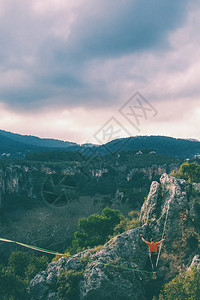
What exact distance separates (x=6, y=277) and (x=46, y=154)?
125732 millimetres

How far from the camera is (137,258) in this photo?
88.8ft

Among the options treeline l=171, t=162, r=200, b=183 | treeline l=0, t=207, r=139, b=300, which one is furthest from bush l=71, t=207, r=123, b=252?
treeline l=171, t=162, r=200, b=183

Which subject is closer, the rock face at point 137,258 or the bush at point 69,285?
the rock face at point 137,258

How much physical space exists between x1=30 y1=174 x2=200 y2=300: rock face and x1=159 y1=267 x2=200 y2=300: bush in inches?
120

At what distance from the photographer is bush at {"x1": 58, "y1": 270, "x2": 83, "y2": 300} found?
82.2 ft

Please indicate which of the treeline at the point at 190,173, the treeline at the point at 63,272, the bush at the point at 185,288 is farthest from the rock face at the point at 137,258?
the treeline at the point at 190,173

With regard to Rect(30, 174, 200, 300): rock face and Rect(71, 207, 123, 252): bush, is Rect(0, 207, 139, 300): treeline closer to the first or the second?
Rect(71, 207, 123, 252): bush

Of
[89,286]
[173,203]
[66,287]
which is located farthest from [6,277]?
[173,203]

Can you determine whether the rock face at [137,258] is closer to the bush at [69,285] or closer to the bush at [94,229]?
the bush at [69,285]

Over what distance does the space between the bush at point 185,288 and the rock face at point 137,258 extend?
10.0ft

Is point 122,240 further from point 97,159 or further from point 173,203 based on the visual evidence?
point 97,159

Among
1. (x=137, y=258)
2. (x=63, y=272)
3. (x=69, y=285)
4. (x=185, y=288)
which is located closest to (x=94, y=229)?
(x=137, y=258)

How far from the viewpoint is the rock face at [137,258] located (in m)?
24.7

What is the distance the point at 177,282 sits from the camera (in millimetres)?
22469
